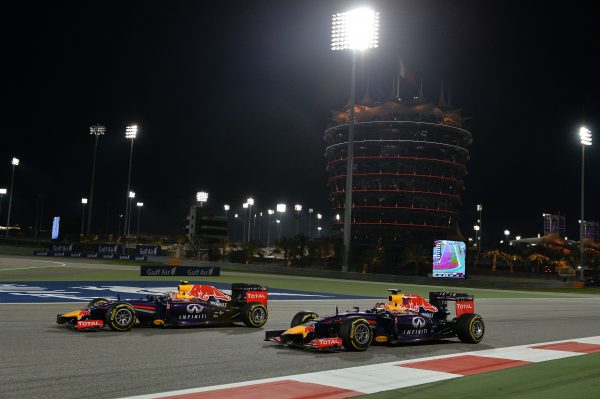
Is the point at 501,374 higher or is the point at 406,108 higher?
the point at 406,108

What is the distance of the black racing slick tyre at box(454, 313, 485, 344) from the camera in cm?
1316

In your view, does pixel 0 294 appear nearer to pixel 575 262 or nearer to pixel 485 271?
pixel 485 271

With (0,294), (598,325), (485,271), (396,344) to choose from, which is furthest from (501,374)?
(485,271)

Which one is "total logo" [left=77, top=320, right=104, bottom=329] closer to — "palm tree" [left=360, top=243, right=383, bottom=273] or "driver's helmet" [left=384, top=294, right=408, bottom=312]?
"driver's helmet" [left=384, top=294, right=408, bottom=312]

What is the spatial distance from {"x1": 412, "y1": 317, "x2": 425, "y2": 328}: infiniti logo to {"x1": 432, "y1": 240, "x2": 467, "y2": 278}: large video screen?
31.1 m

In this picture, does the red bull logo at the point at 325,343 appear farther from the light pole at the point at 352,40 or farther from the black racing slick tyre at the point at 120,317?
the light pole at the point at 352,40

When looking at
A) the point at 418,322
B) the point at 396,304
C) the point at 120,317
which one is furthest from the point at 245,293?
the point at 418,322

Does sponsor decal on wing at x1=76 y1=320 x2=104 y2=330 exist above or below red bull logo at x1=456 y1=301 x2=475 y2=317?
below

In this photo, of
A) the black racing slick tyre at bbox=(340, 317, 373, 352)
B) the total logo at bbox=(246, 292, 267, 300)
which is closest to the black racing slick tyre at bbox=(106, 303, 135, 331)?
the total logo at bbox=(246, 292, 267, 300)

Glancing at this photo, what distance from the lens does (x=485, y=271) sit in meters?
96.1

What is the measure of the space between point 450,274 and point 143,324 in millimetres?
32382

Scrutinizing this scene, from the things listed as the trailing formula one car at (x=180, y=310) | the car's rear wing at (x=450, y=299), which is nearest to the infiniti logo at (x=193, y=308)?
the trailing formula one car at (x=180, y=310)

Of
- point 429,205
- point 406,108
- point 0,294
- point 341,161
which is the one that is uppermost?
point 406,108

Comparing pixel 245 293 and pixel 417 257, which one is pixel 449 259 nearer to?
pixel 245 293
